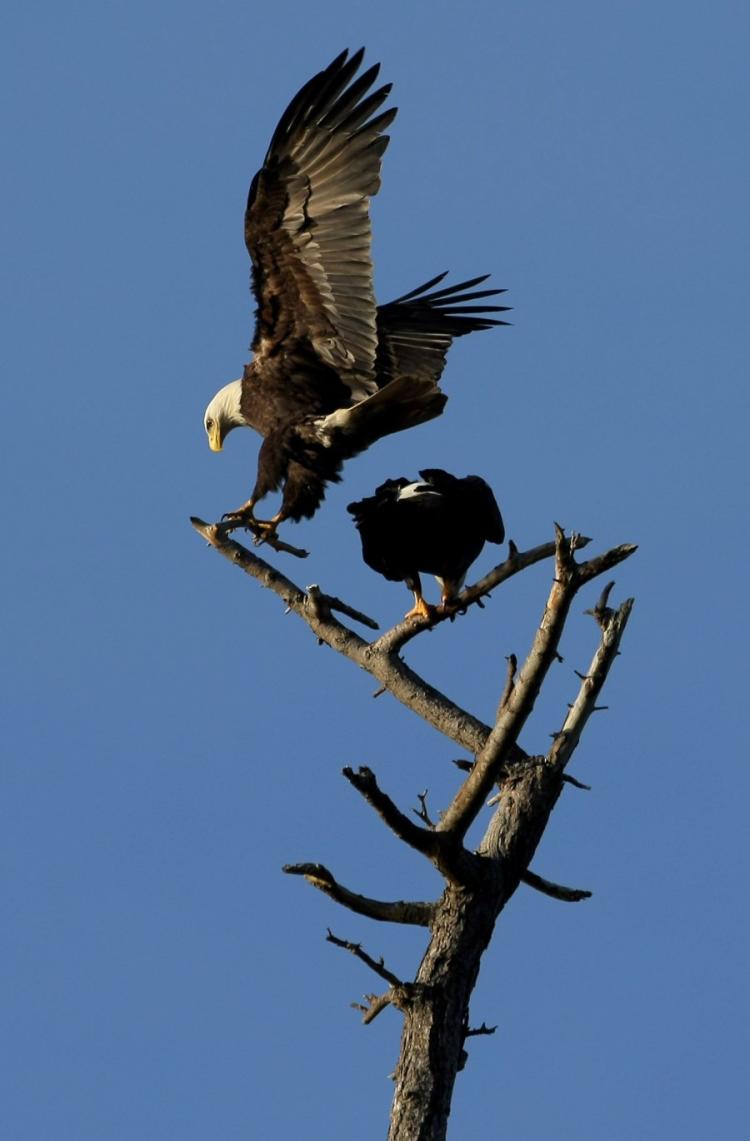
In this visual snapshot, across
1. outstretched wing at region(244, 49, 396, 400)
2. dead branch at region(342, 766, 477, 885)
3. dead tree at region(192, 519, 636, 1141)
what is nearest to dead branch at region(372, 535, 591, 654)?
dead tree at region(192, 519, 636, 1141)

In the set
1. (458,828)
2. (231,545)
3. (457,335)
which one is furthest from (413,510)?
(457,335)

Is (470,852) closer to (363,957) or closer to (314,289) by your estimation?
(363,957)

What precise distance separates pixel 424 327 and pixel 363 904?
5262 mm

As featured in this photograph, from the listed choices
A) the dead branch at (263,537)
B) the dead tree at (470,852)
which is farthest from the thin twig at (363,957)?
the dead branch at (263,537)

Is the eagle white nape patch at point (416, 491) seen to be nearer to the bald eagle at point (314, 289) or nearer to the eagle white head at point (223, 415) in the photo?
the bald eagle at point (314, 289)

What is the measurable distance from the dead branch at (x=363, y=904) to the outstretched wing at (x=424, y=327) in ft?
13.7

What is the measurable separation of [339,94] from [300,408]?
167cm

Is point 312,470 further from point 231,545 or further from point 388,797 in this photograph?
point 388,797

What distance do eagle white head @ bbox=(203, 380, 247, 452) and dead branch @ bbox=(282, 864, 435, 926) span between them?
3.96m

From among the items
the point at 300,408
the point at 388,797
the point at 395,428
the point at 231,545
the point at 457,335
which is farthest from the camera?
the point at 457,335

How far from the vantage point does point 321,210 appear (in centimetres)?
786

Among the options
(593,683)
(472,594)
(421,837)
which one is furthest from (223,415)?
(421,837)

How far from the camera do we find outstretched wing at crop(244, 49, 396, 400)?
7.86 meters

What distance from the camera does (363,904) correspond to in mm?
5230
